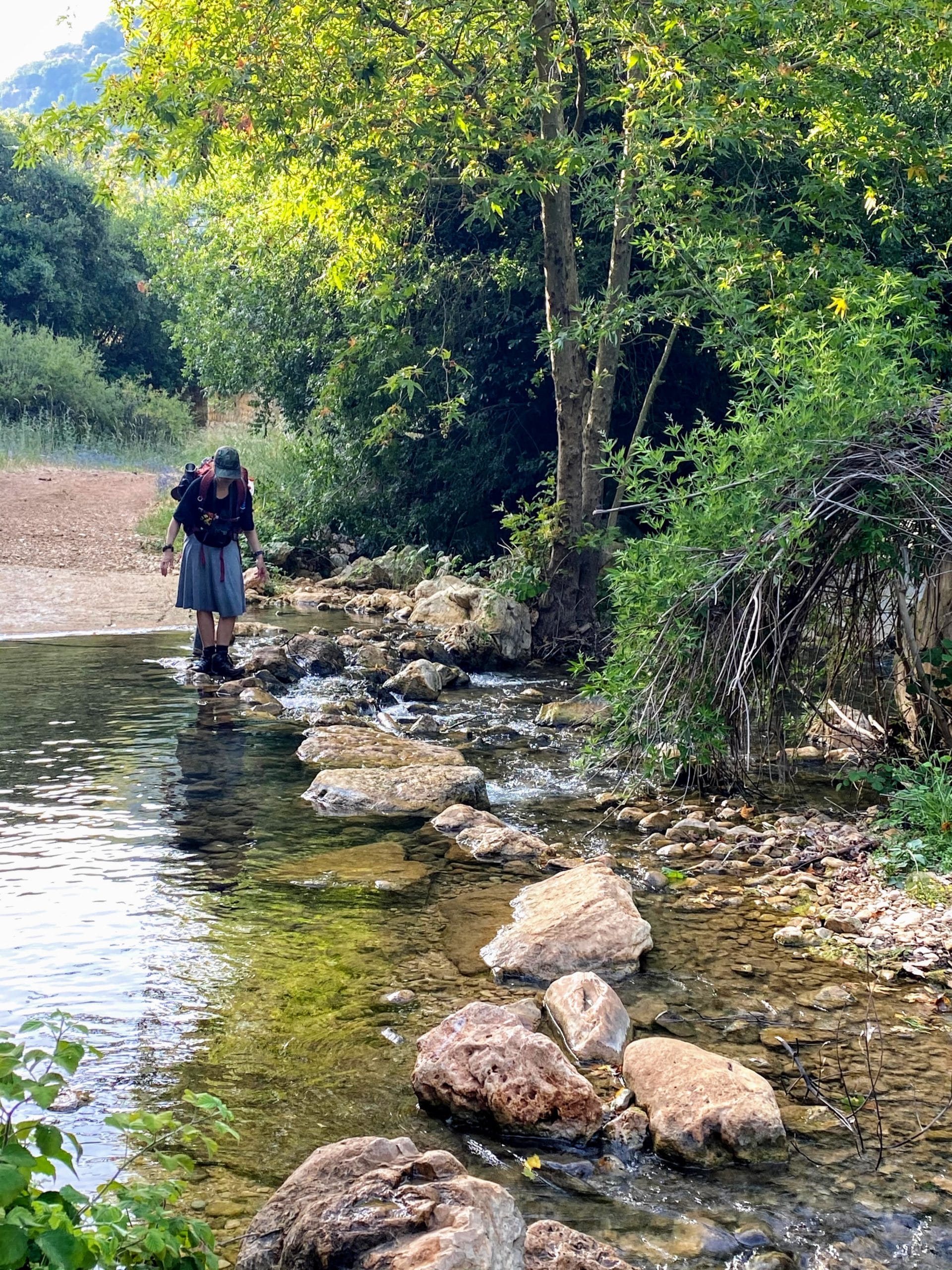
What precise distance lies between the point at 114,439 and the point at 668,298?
2314 centimetres

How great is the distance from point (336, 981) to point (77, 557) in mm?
14308

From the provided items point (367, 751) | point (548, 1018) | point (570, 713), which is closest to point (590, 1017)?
point (548, 1018)

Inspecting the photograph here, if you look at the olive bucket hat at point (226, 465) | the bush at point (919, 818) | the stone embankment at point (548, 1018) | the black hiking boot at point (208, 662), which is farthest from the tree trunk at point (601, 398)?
the bush at point (919, 818)

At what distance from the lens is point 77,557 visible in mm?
17812

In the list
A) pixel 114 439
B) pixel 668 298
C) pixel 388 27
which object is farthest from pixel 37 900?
pixel 114 439

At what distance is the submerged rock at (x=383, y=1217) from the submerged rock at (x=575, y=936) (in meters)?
1.97

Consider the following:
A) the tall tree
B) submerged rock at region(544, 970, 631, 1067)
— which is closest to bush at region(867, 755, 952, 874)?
submerged rock at region(544, 970, 631, 1067)

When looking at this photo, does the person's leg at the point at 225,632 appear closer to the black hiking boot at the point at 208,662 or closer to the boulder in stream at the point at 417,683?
the black hiking boot at the point at 208,662

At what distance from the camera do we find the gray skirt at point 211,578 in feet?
33.2

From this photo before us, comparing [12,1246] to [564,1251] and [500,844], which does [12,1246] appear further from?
[500,844]

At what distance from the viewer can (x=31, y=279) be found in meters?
33.3

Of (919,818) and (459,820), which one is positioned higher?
(919,818)

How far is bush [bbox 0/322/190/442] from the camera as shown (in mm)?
29781

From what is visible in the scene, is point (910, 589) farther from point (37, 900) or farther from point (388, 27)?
point (388, 27)
